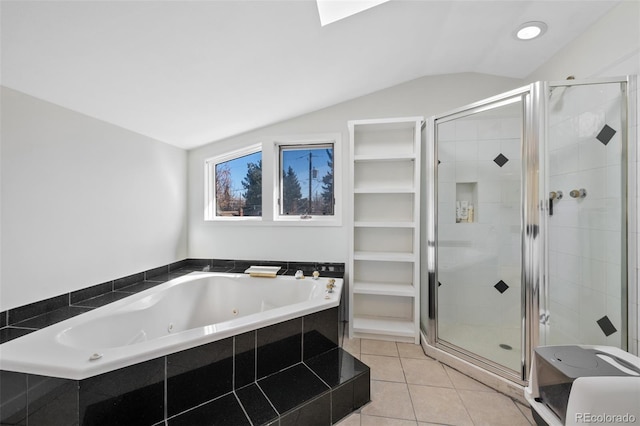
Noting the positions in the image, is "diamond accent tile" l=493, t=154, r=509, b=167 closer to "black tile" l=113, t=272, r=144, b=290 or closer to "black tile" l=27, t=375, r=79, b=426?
"black tile" l=27, t=375, r=79, b=426

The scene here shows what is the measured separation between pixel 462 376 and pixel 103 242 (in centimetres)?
276

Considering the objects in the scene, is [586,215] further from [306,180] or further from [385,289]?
[306,180]

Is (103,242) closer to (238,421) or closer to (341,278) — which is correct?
(238,421)

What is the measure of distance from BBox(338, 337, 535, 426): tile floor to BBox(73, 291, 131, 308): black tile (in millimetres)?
1672

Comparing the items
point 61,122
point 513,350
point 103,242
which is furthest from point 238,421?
point 61,122

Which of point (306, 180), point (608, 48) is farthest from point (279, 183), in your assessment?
point (608, 48)

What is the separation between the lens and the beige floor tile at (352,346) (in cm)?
194

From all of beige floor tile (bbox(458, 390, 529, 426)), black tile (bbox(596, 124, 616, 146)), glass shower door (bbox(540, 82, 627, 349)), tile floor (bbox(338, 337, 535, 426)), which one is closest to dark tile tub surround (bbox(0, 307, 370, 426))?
tile floor (bbox(338, 337, 535, 426))

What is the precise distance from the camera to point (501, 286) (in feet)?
5.85

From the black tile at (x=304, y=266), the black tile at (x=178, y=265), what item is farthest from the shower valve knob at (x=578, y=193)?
the black tile at (x=178, y=265)

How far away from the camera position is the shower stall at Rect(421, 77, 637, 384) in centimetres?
139

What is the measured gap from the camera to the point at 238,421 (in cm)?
108

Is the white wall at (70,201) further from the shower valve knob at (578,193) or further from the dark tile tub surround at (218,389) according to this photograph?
the shower valve knob at (578,193)

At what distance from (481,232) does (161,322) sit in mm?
2516
